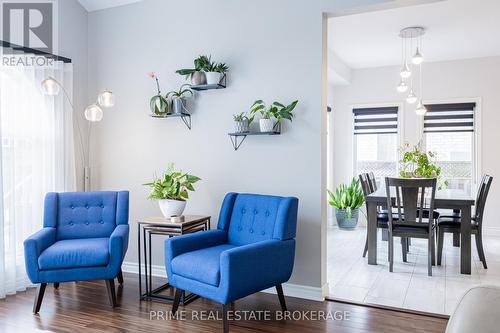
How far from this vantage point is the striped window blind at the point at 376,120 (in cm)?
664

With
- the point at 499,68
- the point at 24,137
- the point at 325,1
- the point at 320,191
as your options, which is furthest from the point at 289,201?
the point at 499,68

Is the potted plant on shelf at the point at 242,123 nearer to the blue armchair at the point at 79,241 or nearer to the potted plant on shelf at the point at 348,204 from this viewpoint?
the blue armchair at the point at 79,241

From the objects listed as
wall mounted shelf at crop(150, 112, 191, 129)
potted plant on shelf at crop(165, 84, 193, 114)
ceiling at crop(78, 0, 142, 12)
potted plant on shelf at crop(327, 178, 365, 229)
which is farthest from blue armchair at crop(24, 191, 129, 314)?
potted plant on shelf at crop(327, 178, 365, 229)

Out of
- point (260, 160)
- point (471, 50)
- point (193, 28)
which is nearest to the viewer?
point (260, 160)

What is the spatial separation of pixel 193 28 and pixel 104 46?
3.75 feet

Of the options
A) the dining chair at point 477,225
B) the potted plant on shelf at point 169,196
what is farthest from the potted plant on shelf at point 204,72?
the dining chair at point 477,225

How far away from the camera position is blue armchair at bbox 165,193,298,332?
2584 millimetres

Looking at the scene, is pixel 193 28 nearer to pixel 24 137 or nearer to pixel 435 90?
pixel 24 137

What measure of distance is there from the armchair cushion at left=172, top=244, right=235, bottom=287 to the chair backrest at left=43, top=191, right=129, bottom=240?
3.35 feet

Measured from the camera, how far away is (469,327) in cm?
110

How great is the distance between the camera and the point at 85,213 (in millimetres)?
3656

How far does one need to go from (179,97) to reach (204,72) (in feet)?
1.21

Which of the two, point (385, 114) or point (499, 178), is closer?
point (499, 178)

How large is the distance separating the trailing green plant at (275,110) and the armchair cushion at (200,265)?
1.24m
